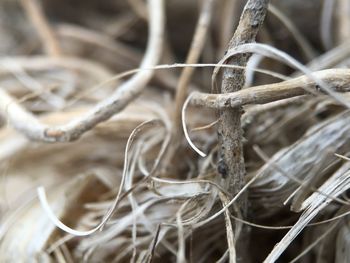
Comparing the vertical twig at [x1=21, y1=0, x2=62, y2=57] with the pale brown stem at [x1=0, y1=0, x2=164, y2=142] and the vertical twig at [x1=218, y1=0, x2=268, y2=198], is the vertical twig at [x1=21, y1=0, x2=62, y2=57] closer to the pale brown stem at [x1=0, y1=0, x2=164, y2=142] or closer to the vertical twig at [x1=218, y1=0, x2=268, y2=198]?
the pale brown stem at [x1=0, y1=0, x2=164, y2=142]

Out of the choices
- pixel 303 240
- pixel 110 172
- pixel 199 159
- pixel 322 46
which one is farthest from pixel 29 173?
pixel 322 46

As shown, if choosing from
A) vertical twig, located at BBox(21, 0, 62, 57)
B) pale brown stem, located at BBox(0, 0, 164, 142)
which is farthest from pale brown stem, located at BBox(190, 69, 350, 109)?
vertical twig, located at BBox(21, 0, 62, 57)

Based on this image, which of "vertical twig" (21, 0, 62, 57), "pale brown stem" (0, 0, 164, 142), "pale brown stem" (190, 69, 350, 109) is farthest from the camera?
"vertical twig" (21, 0, 62, 57)

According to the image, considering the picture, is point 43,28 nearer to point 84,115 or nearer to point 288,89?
point 84,115

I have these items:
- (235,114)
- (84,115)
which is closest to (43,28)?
(84,115)

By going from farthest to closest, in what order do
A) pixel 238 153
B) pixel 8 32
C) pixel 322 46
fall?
pixel 8 32 → pixel 322 46 → pixel 238 153

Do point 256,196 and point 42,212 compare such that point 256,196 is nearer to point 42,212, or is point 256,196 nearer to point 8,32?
point 42,212

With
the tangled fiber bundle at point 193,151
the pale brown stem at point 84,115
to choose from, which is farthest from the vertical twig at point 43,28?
the pale brown stem at point 84,115
